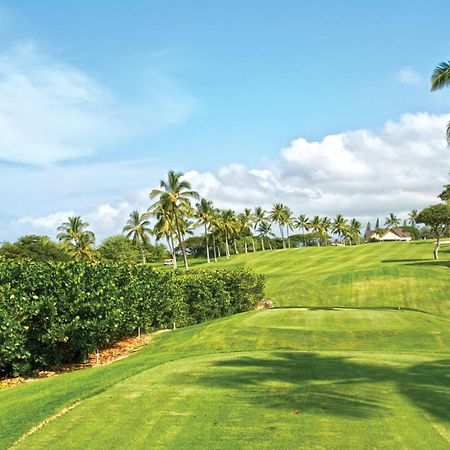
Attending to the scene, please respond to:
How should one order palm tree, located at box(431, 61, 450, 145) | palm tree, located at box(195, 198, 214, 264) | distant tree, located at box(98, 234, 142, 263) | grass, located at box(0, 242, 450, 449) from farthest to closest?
distant tree, located at box(98, 234, 142, 263)
palm tree, located at box(195, 198, 214, 264)
palm tree, located at box(431, 61, 450, 145)
grass, located at box(0, 242, 450, 449)

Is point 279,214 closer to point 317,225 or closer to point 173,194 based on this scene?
point 317,225

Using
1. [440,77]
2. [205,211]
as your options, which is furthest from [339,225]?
[440,77]

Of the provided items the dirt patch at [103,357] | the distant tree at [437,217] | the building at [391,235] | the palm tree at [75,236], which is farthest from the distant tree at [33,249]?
the building at [391,235]

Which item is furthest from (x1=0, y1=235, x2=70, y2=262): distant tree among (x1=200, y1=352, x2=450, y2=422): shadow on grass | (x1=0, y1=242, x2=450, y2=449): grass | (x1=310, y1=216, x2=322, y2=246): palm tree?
(x1=310, y1=216, x2=322, y2=246): palm tree

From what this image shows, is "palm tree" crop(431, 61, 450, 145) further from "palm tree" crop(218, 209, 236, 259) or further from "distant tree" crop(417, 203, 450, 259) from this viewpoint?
"palm tree" crop(218, 209, 236, 259)

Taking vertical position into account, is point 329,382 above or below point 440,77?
below

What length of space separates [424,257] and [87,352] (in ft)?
198

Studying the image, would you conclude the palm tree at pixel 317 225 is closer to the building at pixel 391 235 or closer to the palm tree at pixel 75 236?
the building at pixel 391 235

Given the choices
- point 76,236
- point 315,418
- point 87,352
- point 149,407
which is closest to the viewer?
point 315,418

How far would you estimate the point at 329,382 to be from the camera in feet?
34.1

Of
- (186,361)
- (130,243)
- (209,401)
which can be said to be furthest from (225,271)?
(130,243)

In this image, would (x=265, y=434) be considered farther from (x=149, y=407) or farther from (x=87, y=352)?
(x=87, y=352)

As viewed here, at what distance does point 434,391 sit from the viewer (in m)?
9.30

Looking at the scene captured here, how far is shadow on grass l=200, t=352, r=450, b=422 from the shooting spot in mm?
8492
